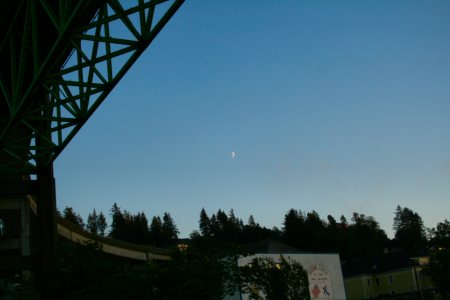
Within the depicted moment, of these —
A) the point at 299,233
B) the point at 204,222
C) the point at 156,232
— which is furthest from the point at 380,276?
the point at 204,222

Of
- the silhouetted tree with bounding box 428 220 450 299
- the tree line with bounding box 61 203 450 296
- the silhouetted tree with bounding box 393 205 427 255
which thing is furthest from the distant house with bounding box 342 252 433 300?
the silhouetted tree with bounding box 393 205 427 255

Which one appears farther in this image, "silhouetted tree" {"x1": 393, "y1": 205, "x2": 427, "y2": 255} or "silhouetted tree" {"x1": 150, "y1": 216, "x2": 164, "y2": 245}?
"silhouetted tree" {"x1": 393, "y1": 205, "x2": 427, "y2": 255}

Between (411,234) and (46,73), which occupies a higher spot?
(411,234)

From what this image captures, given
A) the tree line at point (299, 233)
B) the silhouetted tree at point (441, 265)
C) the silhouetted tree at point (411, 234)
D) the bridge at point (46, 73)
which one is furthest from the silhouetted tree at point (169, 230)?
the bridge at point (46, 73)

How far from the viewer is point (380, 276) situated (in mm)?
92688

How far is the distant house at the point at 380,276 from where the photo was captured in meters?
88.1

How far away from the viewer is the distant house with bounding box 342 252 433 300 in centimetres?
8812

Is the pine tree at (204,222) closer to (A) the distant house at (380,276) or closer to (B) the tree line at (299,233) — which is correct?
(B) the tree line at (299,233)

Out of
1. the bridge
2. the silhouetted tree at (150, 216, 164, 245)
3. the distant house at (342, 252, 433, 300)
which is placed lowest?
the distant house at (342, 252, 433, 300)

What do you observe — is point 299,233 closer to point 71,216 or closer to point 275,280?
point 71,216

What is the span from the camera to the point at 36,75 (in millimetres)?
11570

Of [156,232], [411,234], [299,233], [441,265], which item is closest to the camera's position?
[441,265]

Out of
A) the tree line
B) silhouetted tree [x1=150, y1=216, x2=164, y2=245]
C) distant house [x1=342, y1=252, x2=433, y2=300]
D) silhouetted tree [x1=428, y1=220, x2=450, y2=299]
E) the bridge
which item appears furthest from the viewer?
silhouetted tree [x1=150, y1=216, x2=164, y2=245]

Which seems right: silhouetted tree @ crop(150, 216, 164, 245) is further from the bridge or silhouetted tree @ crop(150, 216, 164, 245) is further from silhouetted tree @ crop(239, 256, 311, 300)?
A: silhouetted tree @ crop(239, 256, 311, 300)
